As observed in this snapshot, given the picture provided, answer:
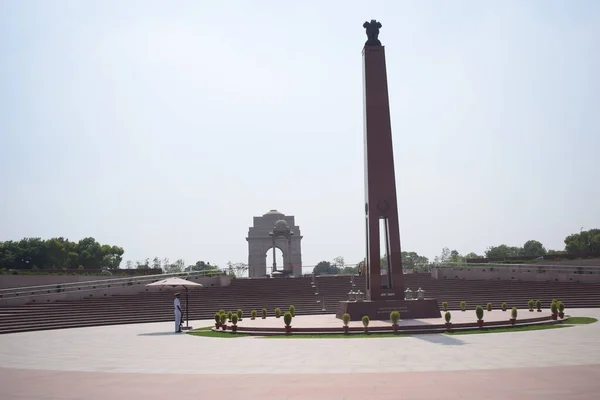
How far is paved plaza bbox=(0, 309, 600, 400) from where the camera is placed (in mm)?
9305

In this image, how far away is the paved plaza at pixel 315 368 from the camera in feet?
30.5

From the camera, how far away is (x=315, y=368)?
12.0 m

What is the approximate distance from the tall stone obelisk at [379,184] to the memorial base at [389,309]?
1.20 metres

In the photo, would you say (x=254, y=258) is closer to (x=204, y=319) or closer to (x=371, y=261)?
(x=204, y=319)

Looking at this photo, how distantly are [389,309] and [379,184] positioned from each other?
5.81 meters

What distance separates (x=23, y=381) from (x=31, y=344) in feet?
29.2

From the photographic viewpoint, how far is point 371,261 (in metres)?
25.7

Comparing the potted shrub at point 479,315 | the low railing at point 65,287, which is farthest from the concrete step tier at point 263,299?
the potted shrub at point 479,315

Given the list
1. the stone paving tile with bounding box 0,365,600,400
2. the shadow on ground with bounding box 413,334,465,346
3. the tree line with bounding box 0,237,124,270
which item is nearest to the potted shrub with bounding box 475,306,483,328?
the shadow on ground with bounding box 413,334,465,346

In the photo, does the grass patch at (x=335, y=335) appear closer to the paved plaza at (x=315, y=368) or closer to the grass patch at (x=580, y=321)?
the paved plaza at (x=315, y=368)

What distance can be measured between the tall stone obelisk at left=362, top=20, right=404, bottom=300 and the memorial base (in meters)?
1.20

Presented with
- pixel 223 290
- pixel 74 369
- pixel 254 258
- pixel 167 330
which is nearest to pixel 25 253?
pixel 254 258

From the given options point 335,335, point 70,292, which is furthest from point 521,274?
point 70,292

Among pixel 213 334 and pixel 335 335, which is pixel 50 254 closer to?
pixel 213 334
